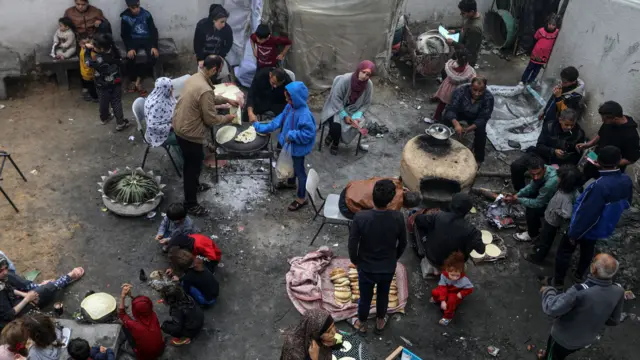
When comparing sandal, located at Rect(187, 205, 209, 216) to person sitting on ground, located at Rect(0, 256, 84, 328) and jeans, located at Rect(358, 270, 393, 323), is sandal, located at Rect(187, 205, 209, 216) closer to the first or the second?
person sitting on ground, located at Rect(0, 256, 84, 328)

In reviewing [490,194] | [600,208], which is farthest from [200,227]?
[600,208]

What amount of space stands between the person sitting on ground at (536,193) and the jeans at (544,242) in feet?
0.73

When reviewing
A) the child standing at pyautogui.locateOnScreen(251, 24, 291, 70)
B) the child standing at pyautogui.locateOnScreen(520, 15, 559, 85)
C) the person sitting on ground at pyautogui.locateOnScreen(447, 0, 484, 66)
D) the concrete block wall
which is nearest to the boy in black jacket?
the child standing at pyautogui.locateOnScreen(251, 24, 291, 70)

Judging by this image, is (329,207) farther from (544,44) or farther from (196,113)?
(544,44)

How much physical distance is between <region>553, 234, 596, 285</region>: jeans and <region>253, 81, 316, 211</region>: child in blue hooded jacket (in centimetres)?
320

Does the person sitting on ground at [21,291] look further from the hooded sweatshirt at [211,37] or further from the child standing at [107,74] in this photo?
the hooded sweatshirt at [211,37]

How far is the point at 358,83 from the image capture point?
7535 mm

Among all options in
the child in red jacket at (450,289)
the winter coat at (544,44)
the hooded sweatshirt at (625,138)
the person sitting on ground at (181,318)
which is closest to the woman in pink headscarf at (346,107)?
the child in red jacket at (450,289)

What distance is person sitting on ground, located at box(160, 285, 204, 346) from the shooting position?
4707mm

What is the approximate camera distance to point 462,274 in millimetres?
5500

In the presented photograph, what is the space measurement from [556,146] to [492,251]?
189cm

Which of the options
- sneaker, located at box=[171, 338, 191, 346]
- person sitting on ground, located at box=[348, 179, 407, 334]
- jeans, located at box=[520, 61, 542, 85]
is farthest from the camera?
jeans, located at box=[520, 61, 542, 85]

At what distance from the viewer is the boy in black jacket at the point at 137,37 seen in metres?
8.39

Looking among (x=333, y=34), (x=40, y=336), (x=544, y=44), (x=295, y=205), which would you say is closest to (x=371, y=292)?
(x=295, y=205)
